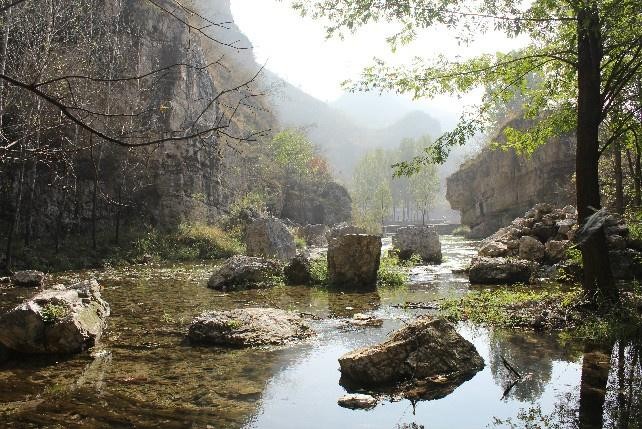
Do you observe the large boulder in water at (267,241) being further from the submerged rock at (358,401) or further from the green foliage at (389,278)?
the submerged rock at (358,401)

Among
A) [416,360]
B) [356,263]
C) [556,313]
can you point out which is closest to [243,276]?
[356,263]

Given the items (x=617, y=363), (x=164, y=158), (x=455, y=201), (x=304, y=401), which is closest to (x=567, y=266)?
(x=617, y=363)

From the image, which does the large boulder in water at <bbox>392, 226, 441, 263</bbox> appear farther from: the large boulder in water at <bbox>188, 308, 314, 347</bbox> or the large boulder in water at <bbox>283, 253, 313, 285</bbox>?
the large boulder in water at <bbox>188, 308, 314, 347</bbox>

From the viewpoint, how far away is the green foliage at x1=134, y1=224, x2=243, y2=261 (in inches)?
977

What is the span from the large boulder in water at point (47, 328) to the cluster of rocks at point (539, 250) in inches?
329

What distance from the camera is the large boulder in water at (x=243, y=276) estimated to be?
13586 millimetres

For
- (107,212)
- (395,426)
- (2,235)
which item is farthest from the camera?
(107,212)

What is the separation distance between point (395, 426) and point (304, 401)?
108cm

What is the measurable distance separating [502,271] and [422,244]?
7.89m

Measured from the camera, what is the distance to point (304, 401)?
4.91 meters

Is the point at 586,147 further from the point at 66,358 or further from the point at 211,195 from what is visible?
the point at 211,195

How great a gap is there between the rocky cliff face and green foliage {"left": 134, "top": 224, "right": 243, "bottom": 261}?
67.1 ft

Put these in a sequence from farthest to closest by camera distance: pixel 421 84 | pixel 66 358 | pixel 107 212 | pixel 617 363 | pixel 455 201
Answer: pixel 455 201 → pixel 107 212 → pixel 421 84 → pixel 66 358 → pixel 617 363

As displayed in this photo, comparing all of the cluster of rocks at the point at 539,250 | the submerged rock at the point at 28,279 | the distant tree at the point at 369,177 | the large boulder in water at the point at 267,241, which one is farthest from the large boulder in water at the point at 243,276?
the distant tree at the point at 369,177
